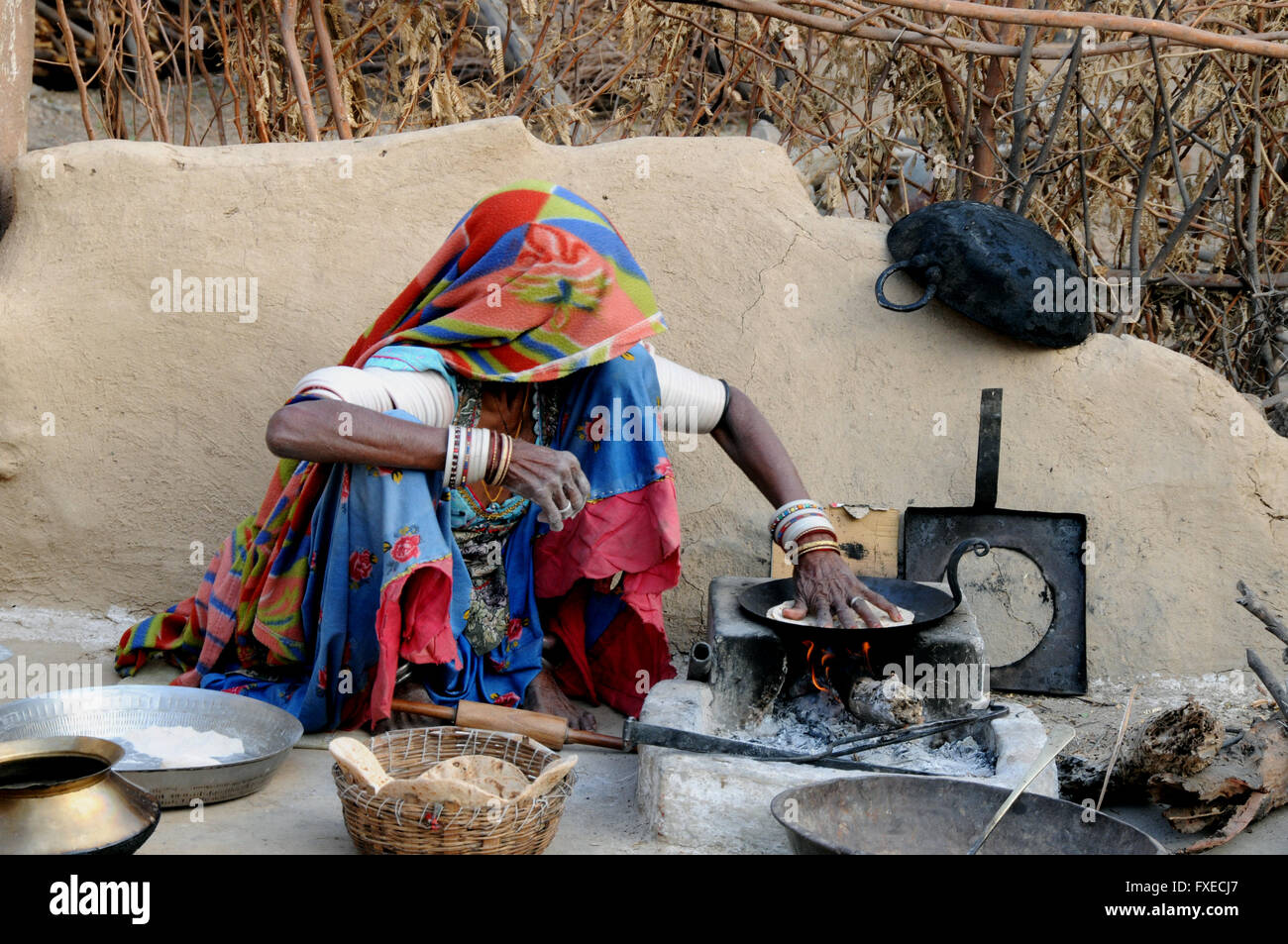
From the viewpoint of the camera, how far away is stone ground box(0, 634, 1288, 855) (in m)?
2.34

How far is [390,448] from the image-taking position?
2.65 metres

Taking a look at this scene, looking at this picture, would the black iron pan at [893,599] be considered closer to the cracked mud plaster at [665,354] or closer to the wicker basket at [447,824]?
the cracked mud plaster at [665,354]

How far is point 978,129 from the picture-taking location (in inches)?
179

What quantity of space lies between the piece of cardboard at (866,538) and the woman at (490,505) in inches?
20.8

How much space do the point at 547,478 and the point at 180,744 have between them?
95 cm

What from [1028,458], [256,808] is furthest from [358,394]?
[1028,458]

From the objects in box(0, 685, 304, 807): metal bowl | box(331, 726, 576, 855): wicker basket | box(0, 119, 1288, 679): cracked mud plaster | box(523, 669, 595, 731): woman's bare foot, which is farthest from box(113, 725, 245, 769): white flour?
box(0, 119, 1288, 679): cracked mud plaster

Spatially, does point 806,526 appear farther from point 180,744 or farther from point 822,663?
point 180,744

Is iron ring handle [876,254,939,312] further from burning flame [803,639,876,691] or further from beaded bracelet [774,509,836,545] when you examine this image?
burning flame [803,639,876,691]

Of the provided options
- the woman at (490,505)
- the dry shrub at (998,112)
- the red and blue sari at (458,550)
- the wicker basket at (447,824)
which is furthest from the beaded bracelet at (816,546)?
the dry shrub at (998,112)

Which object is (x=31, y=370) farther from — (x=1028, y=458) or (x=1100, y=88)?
(x=1100, y=88)

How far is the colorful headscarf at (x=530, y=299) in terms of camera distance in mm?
2898

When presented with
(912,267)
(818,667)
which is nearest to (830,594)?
(818,667)

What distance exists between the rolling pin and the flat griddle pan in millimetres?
1245
